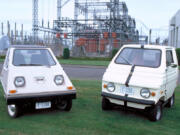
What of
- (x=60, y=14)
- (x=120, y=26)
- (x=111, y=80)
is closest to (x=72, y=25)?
(x=60, y=14)

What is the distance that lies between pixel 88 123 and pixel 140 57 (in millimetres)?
2225

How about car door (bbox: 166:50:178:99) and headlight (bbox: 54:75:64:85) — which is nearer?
headlight (bbox: 54:75:64:85)

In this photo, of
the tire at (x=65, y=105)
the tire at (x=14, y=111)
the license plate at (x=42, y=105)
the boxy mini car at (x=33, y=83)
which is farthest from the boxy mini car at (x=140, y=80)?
the tire at (x=14, y=111)

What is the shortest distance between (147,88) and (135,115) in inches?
42.9

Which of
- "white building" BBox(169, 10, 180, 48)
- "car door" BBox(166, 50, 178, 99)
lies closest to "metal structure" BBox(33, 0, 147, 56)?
"white building" BBox(169, 10, 180, 48)

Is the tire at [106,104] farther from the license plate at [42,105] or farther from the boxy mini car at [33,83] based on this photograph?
the license plate at [42,105]

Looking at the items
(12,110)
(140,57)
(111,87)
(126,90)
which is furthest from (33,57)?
(140,57)

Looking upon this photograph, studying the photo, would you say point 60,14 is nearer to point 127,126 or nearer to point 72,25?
point 72,25

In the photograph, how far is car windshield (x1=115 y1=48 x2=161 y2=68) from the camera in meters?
5.58

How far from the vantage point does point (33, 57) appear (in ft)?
19.2

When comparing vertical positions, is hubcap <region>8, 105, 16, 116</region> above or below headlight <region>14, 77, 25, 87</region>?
below

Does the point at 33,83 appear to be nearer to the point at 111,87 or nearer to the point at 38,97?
the point at 38,97

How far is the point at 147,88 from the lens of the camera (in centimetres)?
491

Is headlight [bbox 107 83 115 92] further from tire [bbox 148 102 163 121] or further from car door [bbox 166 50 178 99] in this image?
car door [bbox 166 50 178 99]
